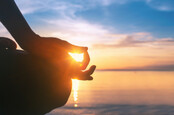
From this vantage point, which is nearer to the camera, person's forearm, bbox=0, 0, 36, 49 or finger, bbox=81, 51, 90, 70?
person's forearm, bbox=0, 0, 36, 49

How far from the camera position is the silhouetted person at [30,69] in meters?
1.16

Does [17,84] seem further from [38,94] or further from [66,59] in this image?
[66,59]

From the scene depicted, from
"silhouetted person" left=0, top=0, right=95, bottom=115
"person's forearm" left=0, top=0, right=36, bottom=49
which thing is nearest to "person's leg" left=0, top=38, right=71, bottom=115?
"silhouetted person" left=0, top=0, right=95, bottom=115

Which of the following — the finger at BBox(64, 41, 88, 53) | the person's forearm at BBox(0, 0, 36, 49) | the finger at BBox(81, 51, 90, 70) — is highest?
the person's forearm at BBox(0, 0, 36, 49)

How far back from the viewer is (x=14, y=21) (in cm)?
114

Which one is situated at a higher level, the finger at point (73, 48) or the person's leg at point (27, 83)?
the finger at point (73, 48)

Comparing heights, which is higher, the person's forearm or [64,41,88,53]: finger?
the person's forearm

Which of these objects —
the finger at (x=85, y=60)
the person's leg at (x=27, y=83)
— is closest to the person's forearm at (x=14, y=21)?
the person's leg at (x=27, y=83)

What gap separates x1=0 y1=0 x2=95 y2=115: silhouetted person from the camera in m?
1.16

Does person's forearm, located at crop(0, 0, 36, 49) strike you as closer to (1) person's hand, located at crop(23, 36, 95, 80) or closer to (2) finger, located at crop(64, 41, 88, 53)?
(1) person's hand, located at crop(23, 36, 95, 80)

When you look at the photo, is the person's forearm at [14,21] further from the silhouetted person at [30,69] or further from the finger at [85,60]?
the finger at [85,60]

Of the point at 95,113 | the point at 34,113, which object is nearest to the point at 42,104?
the point at 34,113

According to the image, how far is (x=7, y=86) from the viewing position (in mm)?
1172

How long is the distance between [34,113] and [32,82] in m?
0.17
